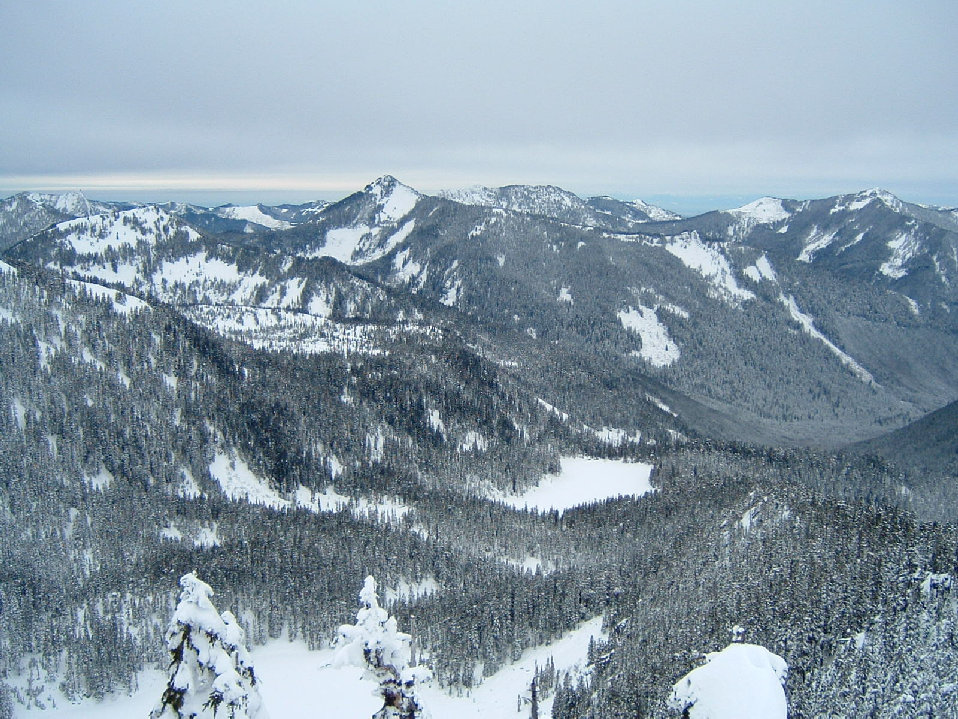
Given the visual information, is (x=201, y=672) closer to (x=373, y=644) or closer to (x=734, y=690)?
(x=373, y=644)

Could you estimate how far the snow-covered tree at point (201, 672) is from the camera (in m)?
21.5

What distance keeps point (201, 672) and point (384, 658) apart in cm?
708

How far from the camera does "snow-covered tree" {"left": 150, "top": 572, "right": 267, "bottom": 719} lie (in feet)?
70.4

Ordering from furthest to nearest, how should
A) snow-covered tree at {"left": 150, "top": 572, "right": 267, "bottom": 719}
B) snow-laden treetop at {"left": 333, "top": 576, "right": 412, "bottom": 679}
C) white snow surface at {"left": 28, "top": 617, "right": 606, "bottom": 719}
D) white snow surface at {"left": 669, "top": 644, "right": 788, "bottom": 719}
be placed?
1. white snow surface at {"left": 28, "top": 617, "right": 606, "bottom": 719}
2. white snow surface at {"left": 669, "top": 644, "right": 788, "bottom": 719}
3. snow-laden treetop at {"left": 333, "top": 576, "right": 412, "bottom": 679}
4. snow-covered tree at {"left": 150, "top": 572, "right": 267, "bottom": 719}

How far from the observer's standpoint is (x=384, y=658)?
25.1 metres

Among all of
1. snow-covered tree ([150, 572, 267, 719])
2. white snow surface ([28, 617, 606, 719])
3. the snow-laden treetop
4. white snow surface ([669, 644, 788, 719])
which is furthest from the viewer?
white snow surface ([28, 617, 606, 719])

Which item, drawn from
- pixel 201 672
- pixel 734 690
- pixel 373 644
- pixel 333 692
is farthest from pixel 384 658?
pixel 333 692

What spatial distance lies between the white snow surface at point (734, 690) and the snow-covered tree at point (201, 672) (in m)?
21.8

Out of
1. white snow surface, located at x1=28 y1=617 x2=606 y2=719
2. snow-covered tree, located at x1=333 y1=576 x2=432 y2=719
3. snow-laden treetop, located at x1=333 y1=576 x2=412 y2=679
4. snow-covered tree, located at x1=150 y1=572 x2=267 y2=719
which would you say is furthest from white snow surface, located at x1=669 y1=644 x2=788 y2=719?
white snow surface, located at x1=28 y1=617 x2=606 y2=719

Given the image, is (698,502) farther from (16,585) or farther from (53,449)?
(53,449)

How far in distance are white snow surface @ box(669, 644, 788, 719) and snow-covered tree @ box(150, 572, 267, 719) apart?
21757 millimetres

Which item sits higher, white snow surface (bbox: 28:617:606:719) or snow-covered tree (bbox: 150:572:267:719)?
snow-covered tree (bbox: 150:572:267:719)

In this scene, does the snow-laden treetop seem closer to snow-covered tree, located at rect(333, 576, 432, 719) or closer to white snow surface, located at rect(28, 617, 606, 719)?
snow-covered tree, located at rect(333, 576, 432, 719)

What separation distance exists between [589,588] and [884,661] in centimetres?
6539
